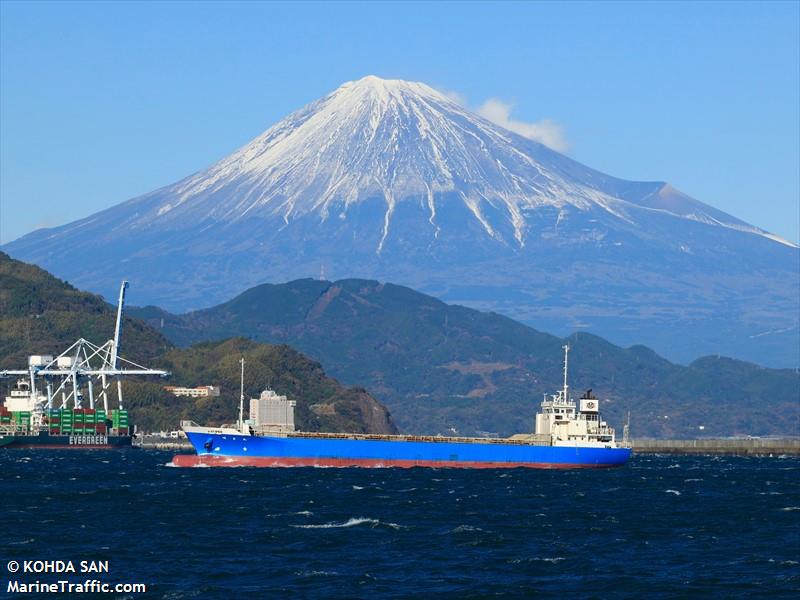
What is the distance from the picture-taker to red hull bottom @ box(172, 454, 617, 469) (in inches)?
6142

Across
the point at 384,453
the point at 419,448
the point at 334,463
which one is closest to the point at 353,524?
the point at 334,463

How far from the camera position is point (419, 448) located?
161 meters

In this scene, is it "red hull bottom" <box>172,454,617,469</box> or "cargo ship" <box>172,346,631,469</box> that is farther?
"cargo ship" <box>172,346,631,469</box>

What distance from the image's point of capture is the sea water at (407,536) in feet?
218

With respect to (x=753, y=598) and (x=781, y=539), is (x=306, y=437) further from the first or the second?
(x=753, y=598)

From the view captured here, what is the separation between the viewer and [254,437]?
155 metres

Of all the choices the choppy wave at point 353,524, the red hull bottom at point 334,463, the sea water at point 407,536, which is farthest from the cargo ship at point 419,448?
the choppy wave at point 353,524

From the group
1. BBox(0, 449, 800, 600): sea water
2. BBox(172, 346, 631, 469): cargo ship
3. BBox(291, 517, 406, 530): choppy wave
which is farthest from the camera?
BBox(172, 346, 631, 469): cargo ship

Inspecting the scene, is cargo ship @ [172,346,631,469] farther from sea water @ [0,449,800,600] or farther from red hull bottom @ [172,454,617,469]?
sea water @ [0,449,800,600]

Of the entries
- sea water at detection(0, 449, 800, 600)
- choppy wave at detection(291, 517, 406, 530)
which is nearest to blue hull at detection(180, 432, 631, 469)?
sea water at detection(0, 449, 800, 600)

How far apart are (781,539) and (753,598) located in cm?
2097

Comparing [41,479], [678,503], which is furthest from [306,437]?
[678,503]

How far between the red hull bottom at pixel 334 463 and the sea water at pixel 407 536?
21210mm

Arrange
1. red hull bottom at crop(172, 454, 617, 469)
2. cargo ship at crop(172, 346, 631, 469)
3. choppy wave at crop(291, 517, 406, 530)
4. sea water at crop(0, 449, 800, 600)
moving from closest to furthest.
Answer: sea water at crop(0, 449, 800, 600) < choppy wave at crop(291, 517, 406, 530) < red hull bottom at crop(172, 454, 617, 469) < cargo ship at crop(172, 346, 631, 469)
